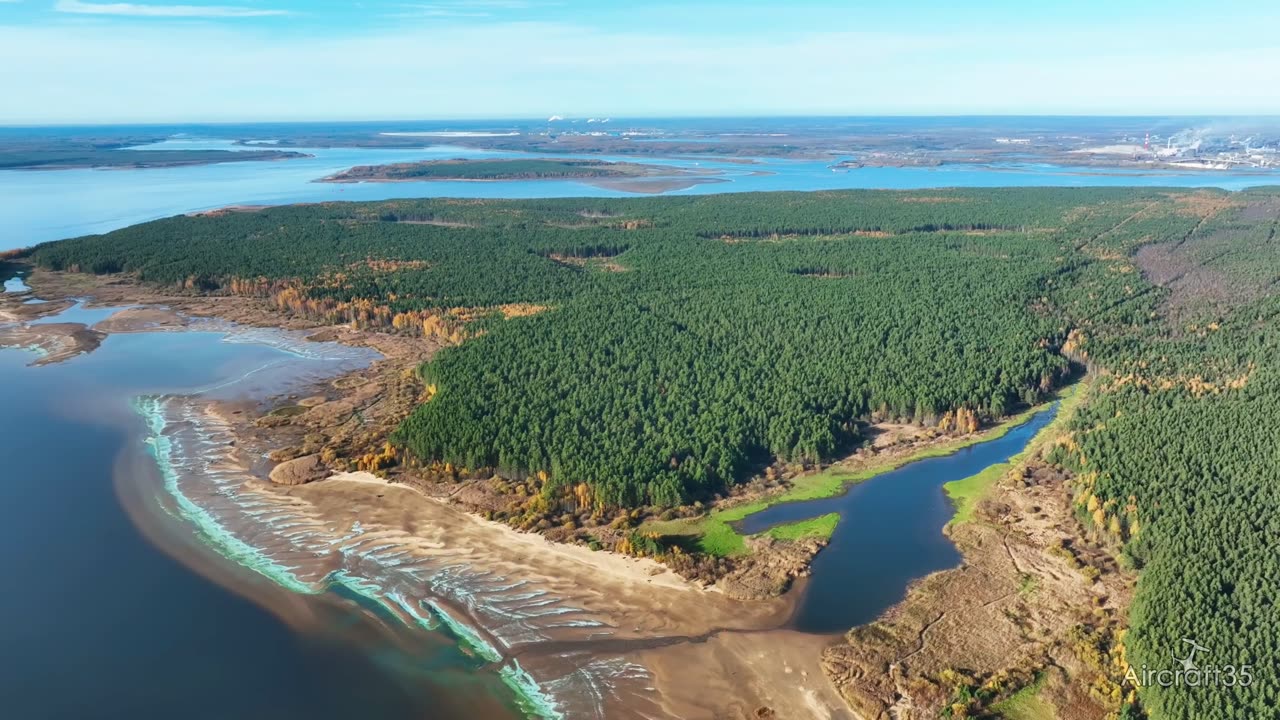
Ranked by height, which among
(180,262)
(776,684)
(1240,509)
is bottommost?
(776,684)

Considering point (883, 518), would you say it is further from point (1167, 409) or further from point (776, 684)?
point (1167, 409)

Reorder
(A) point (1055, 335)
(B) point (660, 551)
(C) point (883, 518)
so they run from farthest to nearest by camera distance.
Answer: (A) point (1055, 335), (C) point (883, 518), (B) point (660, 551)

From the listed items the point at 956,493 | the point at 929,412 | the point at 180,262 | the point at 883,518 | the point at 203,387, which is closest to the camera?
the point at 883,518

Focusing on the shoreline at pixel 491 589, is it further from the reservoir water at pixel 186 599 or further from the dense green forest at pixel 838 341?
the dense green forest at pixel 838 341

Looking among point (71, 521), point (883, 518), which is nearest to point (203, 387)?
point (71, 521)

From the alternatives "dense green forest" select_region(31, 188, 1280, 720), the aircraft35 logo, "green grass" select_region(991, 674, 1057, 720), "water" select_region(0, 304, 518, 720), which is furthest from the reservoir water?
the aircraft35 logo

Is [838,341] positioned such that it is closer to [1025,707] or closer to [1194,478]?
[1194,478]

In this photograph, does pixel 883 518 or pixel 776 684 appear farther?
pixel 883 518
